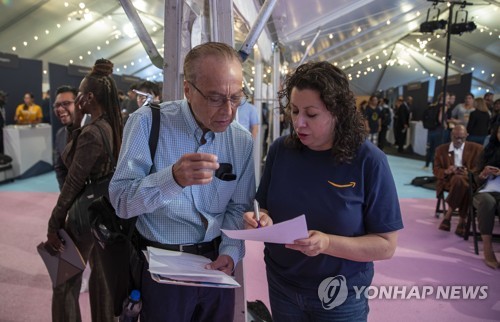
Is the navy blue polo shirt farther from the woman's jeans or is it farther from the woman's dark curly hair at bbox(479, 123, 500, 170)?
the woman's dark curly hair at bbox(479, 123, 500, 170)

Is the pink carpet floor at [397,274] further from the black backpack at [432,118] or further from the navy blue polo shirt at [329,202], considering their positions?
the black backpack at [432,118]

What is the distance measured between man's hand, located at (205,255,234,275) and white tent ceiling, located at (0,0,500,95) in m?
1.39

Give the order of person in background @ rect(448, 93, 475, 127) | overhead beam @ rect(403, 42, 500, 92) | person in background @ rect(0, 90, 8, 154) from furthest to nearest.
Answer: overhead beam @ rect(403, 42, 500, 92)
person in background @ rect(448, 93, 475, 127)
person in background @ rect(0, 90, 8, 154)

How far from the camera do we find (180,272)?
3.50 feet

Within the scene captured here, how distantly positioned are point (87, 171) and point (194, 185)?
0.85 meters

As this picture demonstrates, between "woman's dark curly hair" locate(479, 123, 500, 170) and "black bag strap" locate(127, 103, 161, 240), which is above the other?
"black bag strap" locate(127, 103, 161, 240)

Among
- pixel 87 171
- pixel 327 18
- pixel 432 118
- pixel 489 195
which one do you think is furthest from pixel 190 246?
pixel 432 118

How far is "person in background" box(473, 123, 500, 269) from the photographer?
3.61m

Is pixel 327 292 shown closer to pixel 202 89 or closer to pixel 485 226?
pixel 202 89

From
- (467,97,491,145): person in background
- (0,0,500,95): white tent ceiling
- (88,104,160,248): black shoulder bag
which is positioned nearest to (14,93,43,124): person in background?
(0,0,500,95): white tent ceiling

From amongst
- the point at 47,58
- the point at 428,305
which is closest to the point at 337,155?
the point at 428,305

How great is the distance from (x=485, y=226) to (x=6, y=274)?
180 inches

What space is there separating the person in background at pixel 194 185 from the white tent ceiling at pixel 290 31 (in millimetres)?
1008

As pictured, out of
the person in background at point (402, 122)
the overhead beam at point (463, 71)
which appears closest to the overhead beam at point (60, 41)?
the person in background at point (402, 122)
